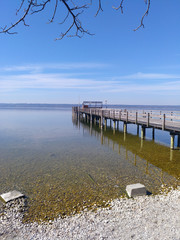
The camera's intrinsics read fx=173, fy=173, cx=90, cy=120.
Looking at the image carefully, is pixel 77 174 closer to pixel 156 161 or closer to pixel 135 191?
pixel 135 191

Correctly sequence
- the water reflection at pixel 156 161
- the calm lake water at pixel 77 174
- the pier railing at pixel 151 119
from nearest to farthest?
the calm lake water at pixel 77 174, the water reflection at pixel 156 161, the pier railing at pixel 151 119

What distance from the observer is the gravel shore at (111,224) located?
15.9 feet

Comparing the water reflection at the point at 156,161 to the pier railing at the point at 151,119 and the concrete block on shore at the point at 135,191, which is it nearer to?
the concrete block on shore at the point at 135,191

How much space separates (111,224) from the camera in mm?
5320

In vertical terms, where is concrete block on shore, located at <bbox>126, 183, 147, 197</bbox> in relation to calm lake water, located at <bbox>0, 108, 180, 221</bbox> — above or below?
above

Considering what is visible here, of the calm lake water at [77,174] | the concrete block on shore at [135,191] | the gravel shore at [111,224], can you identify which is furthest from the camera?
the concrete block on shore at [135,191]

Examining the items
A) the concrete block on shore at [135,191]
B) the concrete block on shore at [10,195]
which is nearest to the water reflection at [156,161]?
the concrete block on shore at [135,191]

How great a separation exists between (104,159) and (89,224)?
7442 millimetres

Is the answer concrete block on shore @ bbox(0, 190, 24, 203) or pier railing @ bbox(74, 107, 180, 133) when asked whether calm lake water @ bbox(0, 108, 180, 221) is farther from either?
pier railing @ bbox(74, 107, 180, 133)

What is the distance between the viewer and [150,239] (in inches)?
181

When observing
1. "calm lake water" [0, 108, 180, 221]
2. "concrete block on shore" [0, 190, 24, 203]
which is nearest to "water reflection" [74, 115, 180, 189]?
"calm lake water" [0, 108, 180, 221]

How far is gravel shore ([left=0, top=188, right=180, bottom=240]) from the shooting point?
486cm

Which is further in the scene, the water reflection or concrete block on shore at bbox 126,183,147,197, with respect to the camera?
the water reflection

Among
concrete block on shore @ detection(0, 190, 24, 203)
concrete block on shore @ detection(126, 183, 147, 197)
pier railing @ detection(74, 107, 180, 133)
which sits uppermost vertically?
pier railing @ detection(74, 107, 180, 133)
